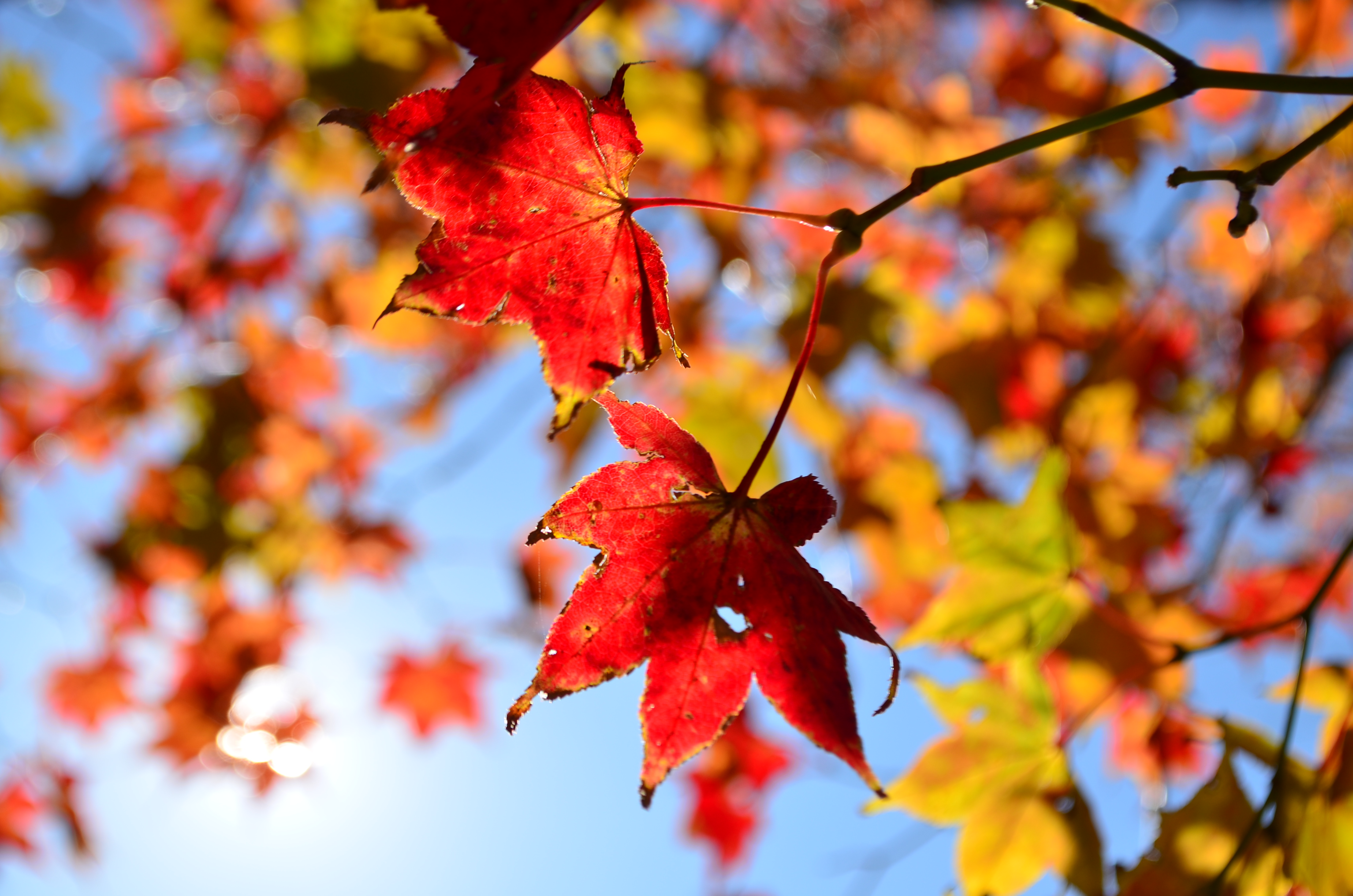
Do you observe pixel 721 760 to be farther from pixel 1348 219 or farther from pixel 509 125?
pixel 1348 219

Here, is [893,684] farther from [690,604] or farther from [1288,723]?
[1288,723]

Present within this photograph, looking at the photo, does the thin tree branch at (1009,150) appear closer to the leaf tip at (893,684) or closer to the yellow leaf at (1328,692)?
the leaf tip at (893,684)

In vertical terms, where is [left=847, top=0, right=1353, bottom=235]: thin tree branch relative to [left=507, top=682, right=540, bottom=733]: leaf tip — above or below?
above

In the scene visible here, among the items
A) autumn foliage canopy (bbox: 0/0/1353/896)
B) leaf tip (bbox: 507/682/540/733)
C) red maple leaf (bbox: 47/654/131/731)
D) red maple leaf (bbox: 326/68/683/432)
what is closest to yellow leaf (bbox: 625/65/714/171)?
autumn foliage canopy (bbox: 0/0/1353/896)

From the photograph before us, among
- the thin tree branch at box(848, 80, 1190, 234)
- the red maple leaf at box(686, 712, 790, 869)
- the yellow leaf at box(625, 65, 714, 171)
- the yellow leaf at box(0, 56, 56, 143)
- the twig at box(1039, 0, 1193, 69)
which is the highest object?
the yellow leaf at box(0, 56, 56, 143)

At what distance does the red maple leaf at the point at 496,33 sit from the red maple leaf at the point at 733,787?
83.3 inches

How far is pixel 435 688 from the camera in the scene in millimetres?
2715

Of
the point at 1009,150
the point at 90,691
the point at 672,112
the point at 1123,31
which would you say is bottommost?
the point at 1009,150

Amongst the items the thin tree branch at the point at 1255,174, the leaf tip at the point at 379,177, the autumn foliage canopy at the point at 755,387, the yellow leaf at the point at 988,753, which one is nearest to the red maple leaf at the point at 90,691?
the autumn foliage canopy at the point at 755,387

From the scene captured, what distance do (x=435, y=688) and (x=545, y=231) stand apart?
2.41 m

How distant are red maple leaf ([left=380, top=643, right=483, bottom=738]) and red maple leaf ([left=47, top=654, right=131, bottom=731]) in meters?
0.92

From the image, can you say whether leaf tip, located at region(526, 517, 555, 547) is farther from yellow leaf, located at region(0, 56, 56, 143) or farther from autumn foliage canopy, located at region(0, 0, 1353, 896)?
yellow leaf, located at region(0, 56, 56, 143)

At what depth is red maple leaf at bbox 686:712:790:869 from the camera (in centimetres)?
238

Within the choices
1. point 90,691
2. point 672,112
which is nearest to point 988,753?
point 672,112
